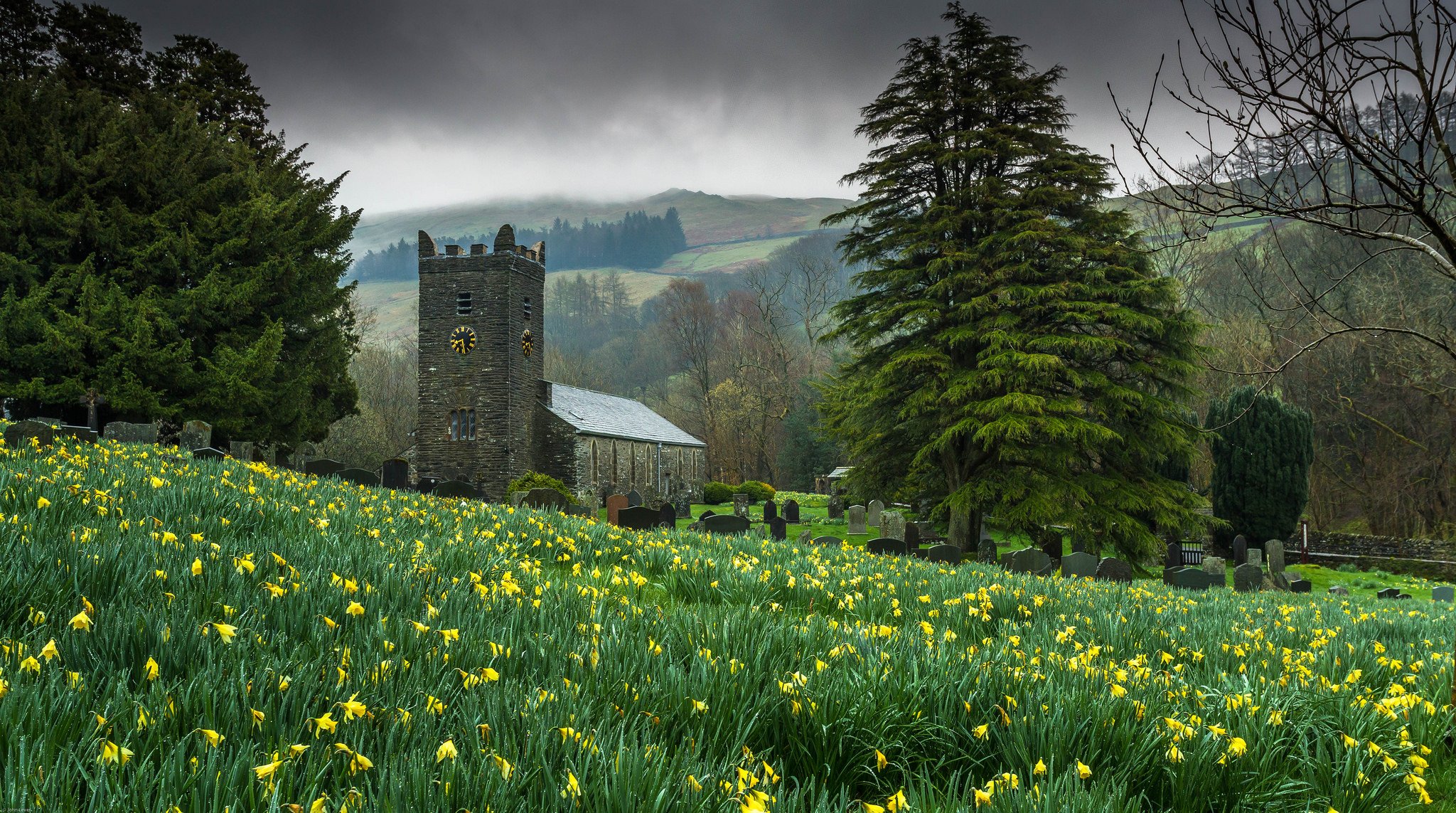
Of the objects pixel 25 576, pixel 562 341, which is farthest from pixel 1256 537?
pixel 562 341

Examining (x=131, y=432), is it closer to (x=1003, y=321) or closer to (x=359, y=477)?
(x=359, y=477)

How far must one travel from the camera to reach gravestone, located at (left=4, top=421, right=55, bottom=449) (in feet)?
26.5

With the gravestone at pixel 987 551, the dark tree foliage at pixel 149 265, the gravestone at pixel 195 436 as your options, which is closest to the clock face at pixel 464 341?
the dark tree foliage at pixel 149 265

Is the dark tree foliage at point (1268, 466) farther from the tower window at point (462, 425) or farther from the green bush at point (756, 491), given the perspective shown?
the tower window at point (462, 425)

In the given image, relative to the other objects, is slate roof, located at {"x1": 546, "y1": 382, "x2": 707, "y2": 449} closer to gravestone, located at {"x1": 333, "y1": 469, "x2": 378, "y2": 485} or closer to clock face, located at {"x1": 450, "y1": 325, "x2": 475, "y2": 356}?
clock face, located at {"x1": 450, "y1": 325, "x2": 475, "y2": 356}

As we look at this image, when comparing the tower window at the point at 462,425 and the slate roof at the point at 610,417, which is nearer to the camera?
the tower window at the point at 462,425

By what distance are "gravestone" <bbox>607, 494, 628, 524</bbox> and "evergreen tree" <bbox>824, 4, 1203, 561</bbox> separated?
28.1 feet

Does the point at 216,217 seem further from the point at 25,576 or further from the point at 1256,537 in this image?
the point at 1256,537

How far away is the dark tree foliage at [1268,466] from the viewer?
2689 centimetres

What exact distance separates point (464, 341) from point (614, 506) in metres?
26.3

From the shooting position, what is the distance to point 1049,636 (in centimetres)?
467

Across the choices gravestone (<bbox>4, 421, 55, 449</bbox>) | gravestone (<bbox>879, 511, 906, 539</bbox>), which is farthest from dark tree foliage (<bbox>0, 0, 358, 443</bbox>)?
gravestone (<bbox>879, 511, 906, 539</bbox>)

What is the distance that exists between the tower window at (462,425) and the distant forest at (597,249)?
6121 inches

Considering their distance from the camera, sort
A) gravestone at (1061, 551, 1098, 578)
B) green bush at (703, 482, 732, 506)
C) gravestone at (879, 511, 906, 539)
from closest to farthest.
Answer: gravestone at (1061, 551, 1098, 578), gravestone at (879, 511, 906, 539), green bush at (703, 482, 732, 506)
